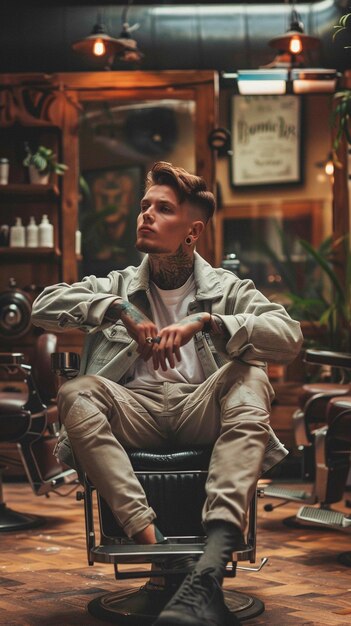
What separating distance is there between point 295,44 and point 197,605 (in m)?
4.26

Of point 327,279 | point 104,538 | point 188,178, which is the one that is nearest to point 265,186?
point 327,279

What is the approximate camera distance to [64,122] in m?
6.16

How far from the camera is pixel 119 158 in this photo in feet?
22.4

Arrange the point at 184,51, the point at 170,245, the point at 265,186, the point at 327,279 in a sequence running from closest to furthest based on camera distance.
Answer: the point at 170,245 → the point at 184,51 → the point at 327,279 → the point at 265,186

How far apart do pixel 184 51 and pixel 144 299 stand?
368 centimetres

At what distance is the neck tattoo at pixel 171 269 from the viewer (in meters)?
2.75

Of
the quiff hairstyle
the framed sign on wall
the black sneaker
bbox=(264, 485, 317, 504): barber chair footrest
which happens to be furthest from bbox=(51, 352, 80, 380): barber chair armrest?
the framed sign on wall

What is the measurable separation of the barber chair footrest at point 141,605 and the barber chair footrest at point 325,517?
3.55 ft

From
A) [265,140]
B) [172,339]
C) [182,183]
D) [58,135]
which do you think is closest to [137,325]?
[172,339]

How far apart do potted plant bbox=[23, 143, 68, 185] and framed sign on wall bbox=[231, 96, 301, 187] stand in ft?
4.99

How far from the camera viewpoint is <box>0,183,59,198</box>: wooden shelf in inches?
237

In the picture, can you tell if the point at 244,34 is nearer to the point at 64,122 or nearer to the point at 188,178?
the point at 64,122

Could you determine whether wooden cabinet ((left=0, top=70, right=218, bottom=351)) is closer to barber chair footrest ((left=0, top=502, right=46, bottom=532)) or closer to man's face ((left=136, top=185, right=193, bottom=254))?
barber chair footrest ((left=0, top=502, right=46, bottom=532))

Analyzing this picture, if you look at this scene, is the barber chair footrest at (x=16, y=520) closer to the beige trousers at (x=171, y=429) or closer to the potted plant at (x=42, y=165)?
the beige trousers at (x=171, y=429)
